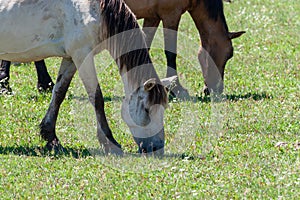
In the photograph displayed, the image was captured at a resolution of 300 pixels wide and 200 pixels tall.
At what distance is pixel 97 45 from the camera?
803 cm

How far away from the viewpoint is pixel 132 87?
7.93 m

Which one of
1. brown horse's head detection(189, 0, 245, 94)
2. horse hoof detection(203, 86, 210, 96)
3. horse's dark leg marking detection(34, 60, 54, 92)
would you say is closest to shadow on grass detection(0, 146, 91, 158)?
horse's dark leg marking detection(34, 60, 54, 92)

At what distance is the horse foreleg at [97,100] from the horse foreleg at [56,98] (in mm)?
310

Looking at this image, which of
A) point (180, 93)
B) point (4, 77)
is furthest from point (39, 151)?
point (180, 93)

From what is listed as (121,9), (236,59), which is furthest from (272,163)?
(236,59)

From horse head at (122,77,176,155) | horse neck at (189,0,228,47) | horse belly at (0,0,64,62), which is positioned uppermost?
horse belly at (0,0,64,62)

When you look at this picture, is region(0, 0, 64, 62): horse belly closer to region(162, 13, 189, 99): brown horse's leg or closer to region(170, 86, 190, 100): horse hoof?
region(170, 86, 190, 100): horse hoof

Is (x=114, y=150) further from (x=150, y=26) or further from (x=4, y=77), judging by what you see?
(x=150, y=26)

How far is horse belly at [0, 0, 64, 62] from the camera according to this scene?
321 inches

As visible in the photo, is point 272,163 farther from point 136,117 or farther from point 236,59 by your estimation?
point 236,59

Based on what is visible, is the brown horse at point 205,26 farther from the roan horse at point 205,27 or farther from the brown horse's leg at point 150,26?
the brown horse's leg at point 150,26

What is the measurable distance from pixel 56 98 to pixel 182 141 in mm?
1418

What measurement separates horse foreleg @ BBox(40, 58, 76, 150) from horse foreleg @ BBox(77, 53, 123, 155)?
31 cm

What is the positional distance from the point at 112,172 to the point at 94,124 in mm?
1699
